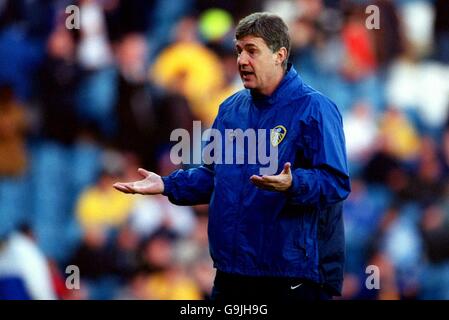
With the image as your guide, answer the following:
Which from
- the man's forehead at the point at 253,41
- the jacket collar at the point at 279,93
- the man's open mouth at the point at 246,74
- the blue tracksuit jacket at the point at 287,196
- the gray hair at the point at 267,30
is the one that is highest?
the gray hair at the point at 267,30

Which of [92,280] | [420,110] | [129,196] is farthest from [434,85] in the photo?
[92,280]

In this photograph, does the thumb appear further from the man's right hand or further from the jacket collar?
the man's right hand

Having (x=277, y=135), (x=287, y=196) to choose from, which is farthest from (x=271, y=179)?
(x=277, y=135)

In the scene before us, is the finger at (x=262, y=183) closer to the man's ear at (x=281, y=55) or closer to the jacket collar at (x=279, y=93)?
the jacket collar at (x=279, y=93)

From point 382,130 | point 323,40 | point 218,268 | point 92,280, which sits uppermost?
point 323,40

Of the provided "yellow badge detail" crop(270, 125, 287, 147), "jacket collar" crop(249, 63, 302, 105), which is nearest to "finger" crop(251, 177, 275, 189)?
"yellow badge detail" crop(270, 125, 287, 147)

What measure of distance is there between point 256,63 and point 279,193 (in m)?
0.50

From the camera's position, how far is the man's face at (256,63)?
3.80 metres

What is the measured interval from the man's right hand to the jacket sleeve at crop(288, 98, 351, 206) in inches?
23.3

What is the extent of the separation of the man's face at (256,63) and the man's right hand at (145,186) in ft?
1.79

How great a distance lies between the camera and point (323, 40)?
7000 mm

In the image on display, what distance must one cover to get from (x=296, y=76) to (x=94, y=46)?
3180 millimetres

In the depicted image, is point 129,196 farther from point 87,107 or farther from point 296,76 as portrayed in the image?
point 296,76

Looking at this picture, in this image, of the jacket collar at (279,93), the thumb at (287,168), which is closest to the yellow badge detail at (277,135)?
the jacket collar at (279,93)
